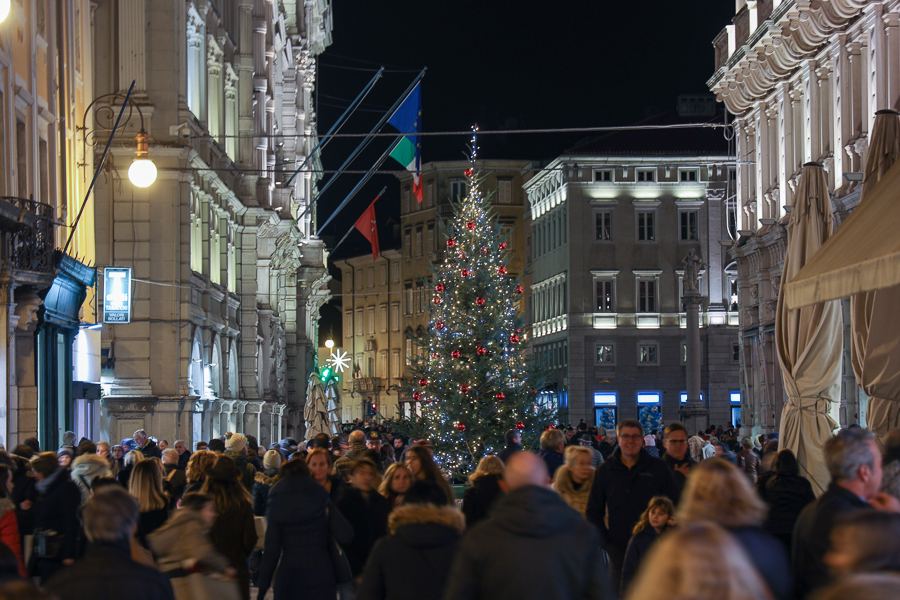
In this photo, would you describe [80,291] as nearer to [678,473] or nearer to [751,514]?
[678,473]

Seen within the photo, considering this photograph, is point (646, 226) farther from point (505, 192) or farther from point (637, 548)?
point (637, 548)

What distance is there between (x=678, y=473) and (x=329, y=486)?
110 inches

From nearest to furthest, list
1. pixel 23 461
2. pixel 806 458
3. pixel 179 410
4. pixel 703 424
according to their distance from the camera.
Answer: pixel 23 461 < pixel 806 458 < pixel 179 410 < pixel 703 424

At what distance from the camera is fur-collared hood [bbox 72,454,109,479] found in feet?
35.7

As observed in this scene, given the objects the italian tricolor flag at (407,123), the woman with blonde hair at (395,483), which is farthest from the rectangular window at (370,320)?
the woman with blonde hair at (395,483)

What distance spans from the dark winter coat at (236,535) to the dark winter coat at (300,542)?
2.15 feet

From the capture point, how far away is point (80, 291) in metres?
24.9

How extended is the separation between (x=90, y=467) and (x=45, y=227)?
961 cm

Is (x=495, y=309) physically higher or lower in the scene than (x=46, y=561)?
higher

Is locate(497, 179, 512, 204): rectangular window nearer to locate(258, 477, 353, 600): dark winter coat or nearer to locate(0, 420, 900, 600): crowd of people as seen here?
locate(0, 420, 900, 600): crowd of people

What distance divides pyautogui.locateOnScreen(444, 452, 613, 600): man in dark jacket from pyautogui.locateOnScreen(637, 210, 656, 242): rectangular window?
6530cm

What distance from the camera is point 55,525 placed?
9.78 metres

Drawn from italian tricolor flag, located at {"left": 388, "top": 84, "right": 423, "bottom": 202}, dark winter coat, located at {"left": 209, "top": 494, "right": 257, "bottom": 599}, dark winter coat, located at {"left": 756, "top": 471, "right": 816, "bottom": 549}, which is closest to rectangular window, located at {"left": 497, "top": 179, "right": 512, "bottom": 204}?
italian tricolor flag, located at {"left": 388, "top": 84, "right": 423, "bottom": 202}

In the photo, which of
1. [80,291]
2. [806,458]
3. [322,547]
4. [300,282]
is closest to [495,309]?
[80,291]
